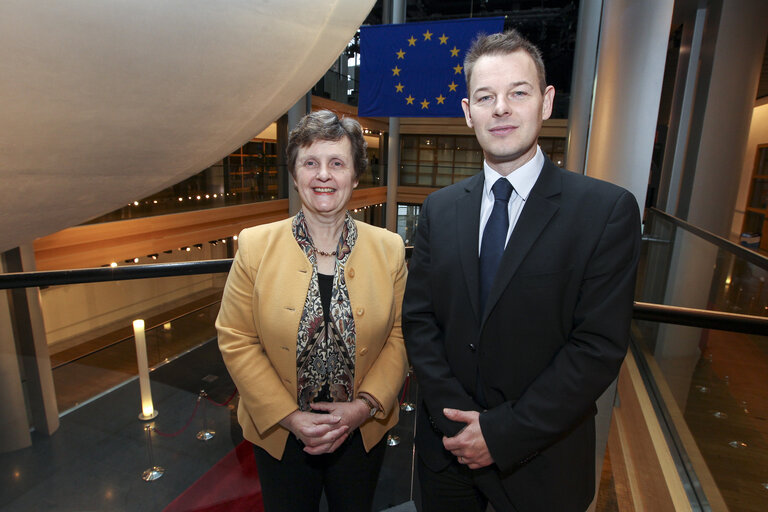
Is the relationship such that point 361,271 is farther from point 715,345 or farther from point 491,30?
point 491,30

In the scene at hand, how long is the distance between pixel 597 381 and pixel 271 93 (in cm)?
102

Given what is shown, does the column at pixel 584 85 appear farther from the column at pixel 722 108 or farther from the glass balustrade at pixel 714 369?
the glass balustrade at pixel 714 369

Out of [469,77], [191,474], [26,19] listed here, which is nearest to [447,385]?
[469,77]

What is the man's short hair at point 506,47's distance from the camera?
3.48ft

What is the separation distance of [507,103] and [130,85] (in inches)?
30.8

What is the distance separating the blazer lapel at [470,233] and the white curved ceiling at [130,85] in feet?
1.66

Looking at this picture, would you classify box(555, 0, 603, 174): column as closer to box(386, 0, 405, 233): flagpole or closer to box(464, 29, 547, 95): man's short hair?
box(386, 0, 405, 233): flagpole

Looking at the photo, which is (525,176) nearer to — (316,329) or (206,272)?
(316,329)

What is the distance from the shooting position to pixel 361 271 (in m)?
1.37

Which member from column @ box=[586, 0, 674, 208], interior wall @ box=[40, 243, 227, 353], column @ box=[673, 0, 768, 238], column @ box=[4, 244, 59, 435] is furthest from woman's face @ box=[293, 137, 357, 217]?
column @ box=[673, 0, 768, 238]

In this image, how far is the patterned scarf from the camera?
1341mm

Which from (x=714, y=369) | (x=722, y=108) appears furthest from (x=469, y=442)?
(x=722, y=108)

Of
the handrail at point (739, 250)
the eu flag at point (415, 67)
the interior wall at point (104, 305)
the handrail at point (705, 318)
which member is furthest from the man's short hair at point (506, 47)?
the eu flag at point (415, 67)

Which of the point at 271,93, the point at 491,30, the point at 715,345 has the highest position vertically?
the point at 491,30
